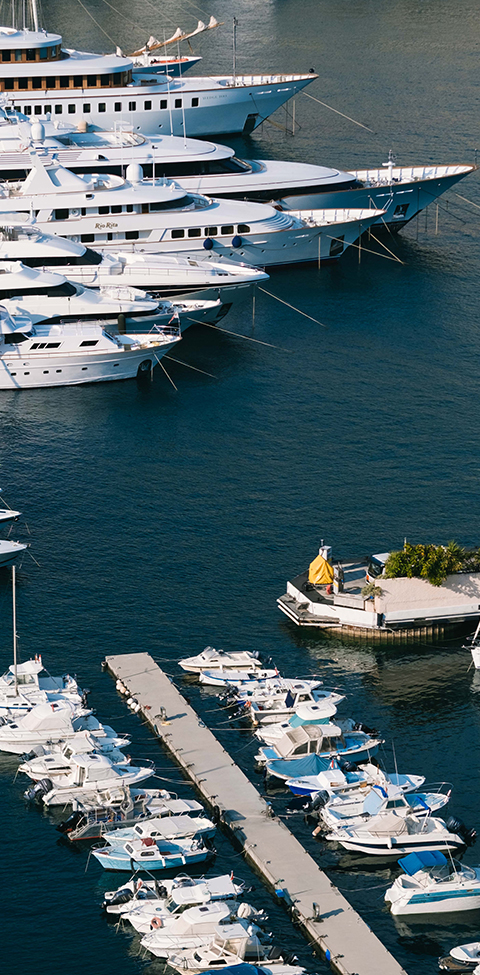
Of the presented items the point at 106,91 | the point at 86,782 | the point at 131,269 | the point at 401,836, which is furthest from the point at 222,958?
the point at 106,91

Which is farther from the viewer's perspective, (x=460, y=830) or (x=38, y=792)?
(x=38, y=792)

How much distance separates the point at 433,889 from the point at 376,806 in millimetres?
5736

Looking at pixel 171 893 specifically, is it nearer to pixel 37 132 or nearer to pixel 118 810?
pixel 118 810

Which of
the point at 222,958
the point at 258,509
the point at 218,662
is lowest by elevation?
the point at 222,958

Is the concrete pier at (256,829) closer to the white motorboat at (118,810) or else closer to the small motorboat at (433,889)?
the white motorboat at (118,810)

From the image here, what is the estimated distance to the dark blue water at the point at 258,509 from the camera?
66.7 metres

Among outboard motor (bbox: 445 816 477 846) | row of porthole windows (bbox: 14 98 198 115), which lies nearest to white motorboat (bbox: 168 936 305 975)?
outboard motor (bbox: 445 816 477 846)

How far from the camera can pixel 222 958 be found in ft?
198

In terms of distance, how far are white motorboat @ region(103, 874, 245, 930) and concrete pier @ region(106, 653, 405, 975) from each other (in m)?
2.40

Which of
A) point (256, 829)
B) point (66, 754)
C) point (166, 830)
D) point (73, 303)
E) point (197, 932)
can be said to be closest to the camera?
point (197, 932)

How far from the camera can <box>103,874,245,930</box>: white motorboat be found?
6256 centimetres

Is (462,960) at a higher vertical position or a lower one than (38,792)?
lower

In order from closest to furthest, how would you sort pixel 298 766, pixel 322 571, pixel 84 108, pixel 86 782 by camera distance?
pixel 86 782 → pixel 298 766 → pixel 322 571 → pixel 84 108

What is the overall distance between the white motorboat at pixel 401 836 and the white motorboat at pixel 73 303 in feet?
179
